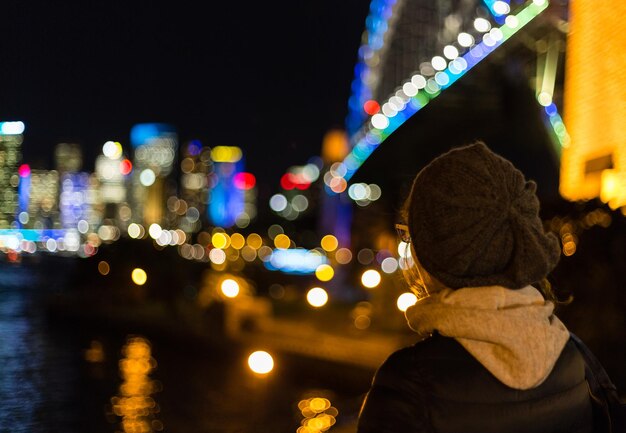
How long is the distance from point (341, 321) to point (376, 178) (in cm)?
3017

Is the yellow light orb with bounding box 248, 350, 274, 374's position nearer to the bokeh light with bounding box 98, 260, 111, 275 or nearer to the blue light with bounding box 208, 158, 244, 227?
the bokeh light with bounding box 98, 260, 111, 275

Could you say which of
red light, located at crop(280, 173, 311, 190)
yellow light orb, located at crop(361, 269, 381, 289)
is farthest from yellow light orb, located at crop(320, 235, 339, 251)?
red light, located at crop(280, 173, 311, 190)

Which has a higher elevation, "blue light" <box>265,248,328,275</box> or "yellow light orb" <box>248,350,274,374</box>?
"yellow light orb" <box>248,350,274,374</box>

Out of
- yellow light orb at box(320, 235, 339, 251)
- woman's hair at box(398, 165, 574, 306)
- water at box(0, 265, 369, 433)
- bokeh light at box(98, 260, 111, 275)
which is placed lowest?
water at box(0, 265, 369, 433)

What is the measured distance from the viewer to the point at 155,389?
48.0 feet

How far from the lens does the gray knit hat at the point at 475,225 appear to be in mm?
1639

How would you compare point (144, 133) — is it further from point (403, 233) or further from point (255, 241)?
point (403, 233)

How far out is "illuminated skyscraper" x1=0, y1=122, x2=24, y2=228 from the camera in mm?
39725

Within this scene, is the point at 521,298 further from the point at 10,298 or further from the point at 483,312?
the point at 10,298

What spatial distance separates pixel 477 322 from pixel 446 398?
164mm

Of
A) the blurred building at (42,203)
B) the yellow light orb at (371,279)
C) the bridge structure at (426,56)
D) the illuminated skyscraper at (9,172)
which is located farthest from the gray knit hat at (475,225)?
the blurred building at (42,203)

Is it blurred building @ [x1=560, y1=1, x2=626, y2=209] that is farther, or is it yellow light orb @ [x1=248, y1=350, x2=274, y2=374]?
blurred building @ [x1=560, y1=1, x2=626, y2=209]

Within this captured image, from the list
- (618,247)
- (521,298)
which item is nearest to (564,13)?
(618,247)

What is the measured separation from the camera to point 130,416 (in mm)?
12102
